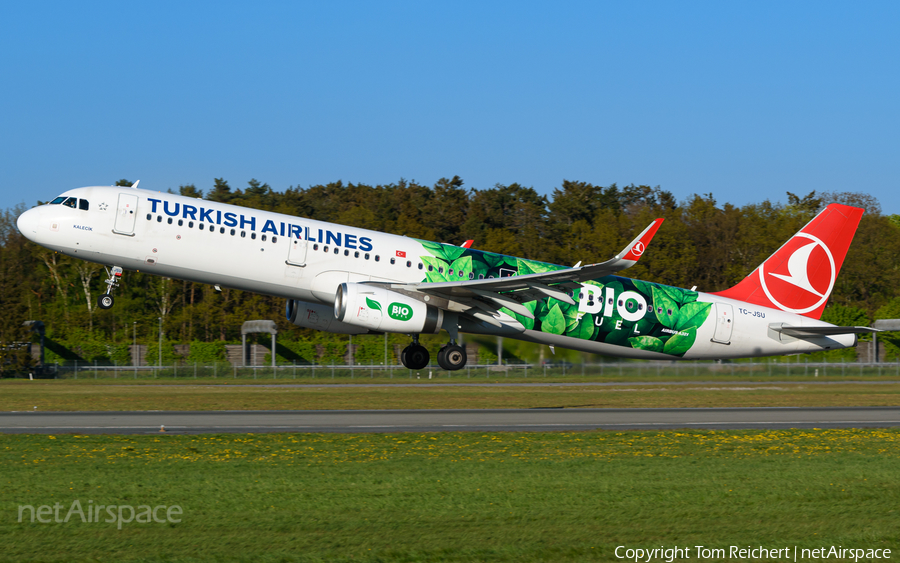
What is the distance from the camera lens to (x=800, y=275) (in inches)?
1489

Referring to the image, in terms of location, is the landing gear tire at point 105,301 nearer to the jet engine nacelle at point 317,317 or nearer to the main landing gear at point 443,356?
the jet engine nacelle at point 317,317

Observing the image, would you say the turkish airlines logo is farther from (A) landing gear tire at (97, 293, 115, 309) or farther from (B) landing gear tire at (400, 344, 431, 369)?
(A) landing gear tire at (97, 293, 115, 309)

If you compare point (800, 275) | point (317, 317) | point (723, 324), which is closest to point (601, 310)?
point (723, 324)

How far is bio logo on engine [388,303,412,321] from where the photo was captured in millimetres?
29812

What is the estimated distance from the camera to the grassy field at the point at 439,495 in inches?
538

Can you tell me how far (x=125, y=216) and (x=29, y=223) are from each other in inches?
122

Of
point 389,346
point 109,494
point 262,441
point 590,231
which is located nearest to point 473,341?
point 262,441

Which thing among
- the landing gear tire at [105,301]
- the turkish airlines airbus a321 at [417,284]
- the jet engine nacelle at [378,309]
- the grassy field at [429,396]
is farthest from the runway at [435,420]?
the landing gear tire at [105,301]

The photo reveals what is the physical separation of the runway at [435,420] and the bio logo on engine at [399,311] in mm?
3544

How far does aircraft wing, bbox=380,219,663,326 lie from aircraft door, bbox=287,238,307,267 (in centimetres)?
319

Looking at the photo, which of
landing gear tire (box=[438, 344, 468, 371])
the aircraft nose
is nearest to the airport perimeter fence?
landing gear tire (box=[438, 344, 468, 371])

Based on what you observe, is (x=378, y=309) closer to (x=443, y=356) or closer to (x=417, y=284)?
(x=417, y=284)

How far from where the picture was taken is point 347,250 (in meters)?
30.8

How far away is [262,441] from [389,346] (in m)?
52.9
